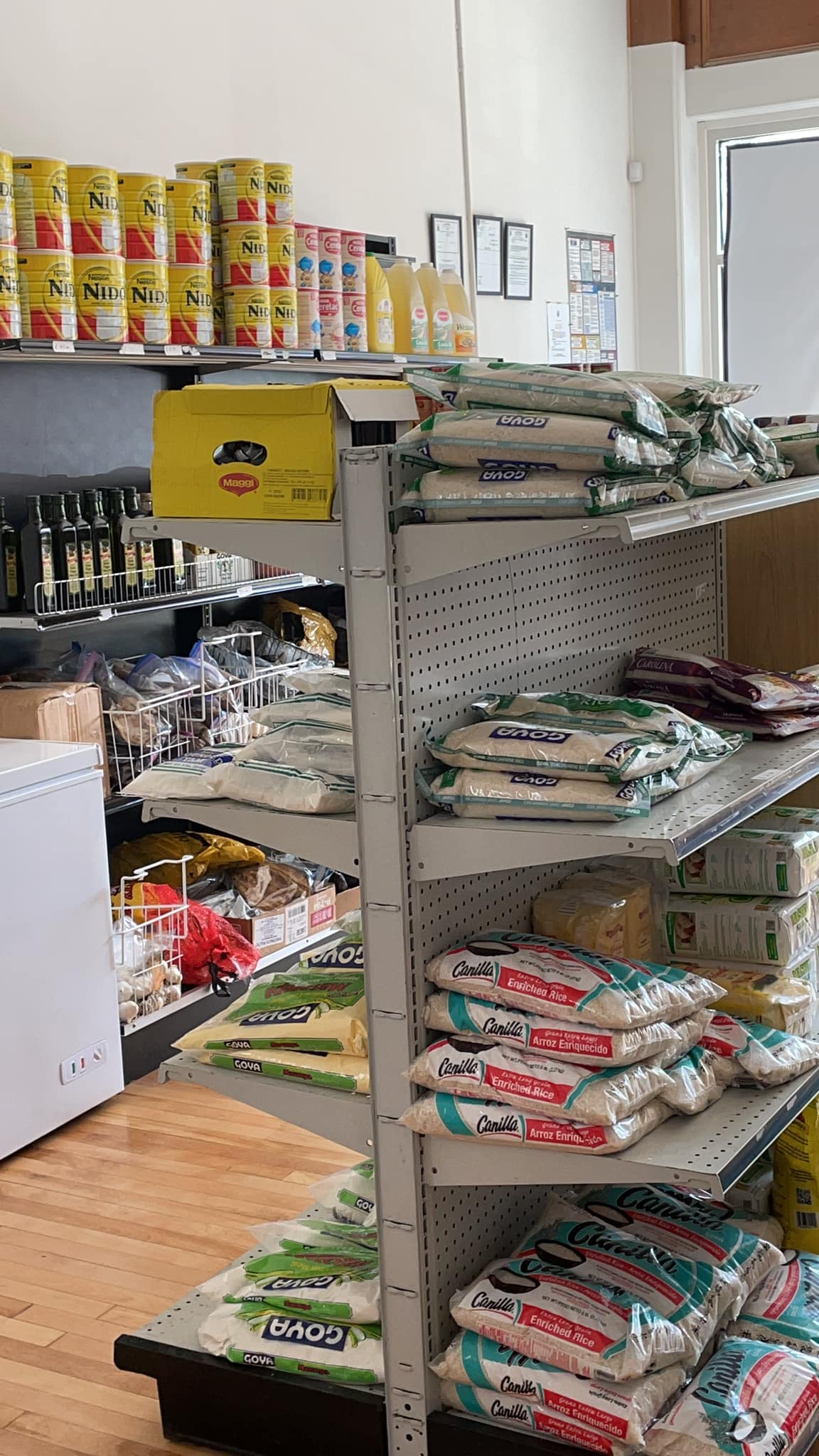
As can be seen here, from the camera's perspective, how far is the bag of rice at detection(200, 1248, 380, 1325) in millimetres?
2305

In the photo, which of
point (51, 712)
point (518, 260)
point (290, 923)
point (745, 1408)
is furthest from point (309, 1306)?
point (518, 260)

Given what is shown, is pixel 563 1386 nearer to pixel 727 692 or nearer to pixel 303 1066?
pixel 303 1066

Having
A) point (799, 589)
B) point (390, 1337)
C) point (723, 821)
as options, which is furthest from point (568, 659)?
point (390, 1337)

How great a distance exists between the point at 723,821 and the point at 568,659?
2.00 feet

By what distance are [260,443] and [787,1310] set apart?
5.09 feet

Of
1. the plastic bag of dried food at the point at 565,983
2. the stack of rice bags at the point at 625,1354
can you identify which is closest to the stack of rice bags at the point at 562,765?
the plastic bag of dried food at the point at 565,983

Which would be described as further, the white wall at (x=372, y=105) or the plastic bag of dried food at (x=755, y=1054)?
the white wall at (x=372, y=105)

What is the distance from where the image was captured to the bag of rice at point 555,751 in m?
2.04

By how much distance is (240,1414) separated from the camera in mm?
2326

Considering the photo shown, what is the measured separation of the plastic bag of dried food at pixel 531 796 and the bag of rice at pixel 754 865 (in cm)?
62

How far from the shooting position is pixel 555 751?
208 centimetres

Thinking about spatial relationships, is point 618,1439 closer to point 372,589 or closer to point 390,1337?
point 390,1337

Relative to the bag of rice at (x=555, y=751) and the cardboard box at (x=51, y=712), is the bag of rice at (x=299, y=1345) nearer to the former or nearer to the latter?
the bag of rice at (x=555, y=751)

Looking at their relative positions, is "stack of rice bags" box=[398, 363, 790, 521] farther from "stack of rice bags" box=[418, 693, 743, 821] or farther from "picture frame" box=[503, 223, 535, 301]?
"picture frame" box=[503, 223, 535, 301]
